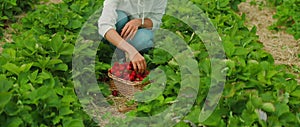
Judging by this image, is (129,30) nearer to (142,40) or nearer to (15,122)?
(142,40)

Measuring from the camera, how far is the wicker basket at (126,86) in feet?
12.8

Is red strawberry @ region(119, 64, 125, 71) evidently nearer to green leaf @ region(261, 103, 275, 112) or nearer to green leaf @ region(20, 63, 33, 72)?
green leaf @ region(20, 63, 33, 72)

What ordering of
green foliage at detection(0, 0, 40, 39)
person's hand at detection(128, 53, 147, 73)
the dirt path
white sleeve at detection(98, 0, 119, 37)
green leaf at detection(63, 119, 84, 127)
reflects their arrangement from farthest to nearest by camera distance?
green foliage at detection(0, 0, 40, 39) < the dirt path < white sleeve at detection(98, 0, 119, 37) < person's hand at detection(128, 53, 147, 73) < green leaf at detection(63, 119, 84, 127)

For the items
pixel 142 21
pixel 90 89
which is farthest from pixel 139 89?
pixel 142 21

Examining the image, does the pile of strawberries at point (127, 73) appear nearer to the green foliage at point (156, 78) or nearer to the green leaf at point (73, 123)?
the green foliage at point (156, 78)

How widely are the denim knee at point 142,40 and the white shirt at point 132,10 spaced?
0.11m

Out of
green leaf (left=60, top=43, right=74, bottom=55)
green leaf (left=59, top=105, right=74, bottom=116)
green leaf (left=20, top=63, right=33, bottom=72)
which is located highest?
green leaf (left=60, top=43, right=74, bottom=55)

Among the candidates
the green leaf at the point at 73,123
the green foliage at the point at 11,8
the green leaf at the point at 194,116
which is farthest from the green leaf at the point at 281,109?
the green foliage at the point at 11,8

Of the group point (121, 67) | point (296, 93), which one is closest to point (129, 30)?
point (121, 67)

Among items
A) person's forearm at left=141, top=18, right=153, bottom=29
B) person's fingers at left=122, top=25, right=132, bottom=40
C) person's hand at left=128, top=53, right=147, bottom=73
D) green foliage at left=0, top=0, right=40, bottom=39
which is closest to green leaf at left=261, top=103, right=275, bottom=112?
person's hand at left=128, top=53, right=147, bottom=73

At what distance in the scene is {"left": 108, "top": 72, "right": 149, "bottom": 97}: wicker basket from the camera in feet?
12.8

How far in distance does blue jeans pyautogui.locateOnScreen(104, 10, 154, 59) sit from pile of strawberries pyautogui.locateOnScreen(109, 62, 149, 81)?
35cm

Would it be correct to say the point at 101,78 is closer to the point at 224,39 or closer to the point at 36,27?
the point at 36,27

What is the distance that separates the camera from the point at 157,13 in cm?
438
